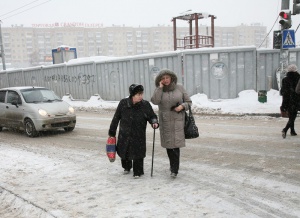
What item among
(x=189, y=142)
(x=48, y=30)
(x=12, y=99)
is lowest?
(x=189, y=142)

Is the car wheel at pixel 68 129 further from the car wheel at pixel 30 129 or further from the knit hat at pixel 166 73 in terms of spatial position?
the knit hat at pixel 166 73

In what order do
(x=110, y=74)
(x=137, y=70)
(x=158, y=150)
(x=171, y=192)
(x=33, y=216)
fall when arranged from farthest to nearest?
(x=110, y=74) < (x=137, y=70) < (x=158, y=150) < (x=171, y=192) < (x=33, y=216)

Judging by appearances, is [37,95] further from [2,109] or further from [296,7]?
[296,7]

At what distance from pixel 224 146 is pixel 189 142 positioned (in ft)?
3.03

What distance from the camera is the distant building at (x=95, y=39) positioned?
105 meters

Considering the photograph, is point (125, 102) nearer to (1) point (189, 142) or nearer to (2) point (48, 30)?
(1) point (189, 142)

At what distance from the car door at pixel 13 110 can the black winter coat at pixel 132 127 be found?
5762 millimetres

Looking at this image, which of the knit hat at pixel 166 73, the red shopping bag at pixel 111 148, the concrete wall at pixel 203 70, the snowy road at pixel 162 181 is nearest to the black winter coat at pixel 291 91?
the snowy road at pixel 162 181

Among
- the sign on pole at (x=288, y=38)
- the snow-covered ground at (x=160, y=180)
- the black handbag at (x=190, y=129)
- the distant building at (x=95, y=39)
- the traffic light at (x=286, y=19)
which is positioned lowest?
the snow-covered ground at (x=160, y=180)

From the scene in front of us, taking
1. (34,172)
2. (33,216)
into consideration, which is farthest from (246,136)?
(33,216)

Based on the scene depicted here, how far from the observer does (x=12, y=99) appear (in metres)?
10.1

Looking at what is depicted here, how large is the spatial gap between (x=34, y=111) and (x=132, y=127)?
210 inches

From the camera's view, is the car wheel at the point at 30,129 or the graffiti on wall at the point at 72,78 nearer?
the car wheel at the point at 30,129

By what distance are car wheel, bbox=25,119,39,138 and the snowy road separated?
1292mm
